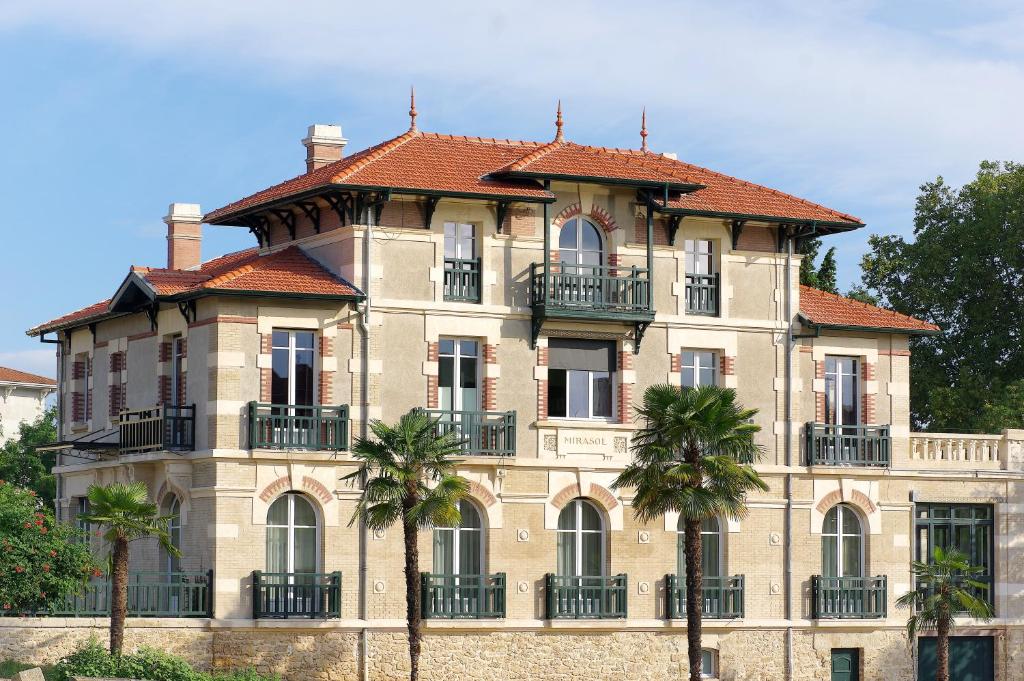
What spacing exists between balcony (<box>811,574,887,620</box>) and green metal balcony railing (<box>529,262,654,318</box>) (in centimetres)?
745

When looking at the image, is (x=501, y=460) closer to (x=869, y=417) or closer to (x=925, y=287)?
(x=869, y=417)

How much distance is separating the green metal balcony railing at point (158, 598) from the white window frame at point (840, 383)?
48.8 ft

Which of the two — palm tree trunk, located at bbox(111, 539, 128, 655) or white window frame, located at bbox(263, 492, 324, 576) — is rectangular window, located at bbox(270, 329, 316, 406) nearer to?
white window frame, located at bbox(263, 492, 324, 576)

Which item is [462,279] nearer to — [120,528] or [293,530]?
[293,530]

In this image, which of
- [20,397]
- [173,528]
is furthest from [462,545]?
[20,397]

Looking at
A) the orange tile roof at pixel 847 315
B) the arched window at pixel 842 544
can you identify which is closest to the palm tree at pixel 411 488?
the arched window at pixel 842 544

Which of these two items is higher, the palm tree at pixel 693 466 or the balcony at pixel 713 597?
the palm tree at pixel 693 466

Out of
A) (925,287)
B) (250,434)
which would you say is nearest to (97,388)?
(250,434)

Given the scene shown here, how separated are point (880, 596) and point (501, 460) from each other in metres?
9.79

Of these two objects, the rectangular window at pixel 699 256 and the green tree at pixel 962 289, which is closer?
the rectangular window at pixel 699 256

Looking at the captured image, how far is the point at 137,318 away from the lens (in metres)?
47.5

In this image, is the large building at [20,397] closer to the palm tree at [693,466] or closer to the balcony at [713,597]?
the balcony at [713,597]

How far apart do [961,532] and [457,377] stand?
1305 centimetres

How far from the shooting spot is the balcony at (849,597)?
154 feet
